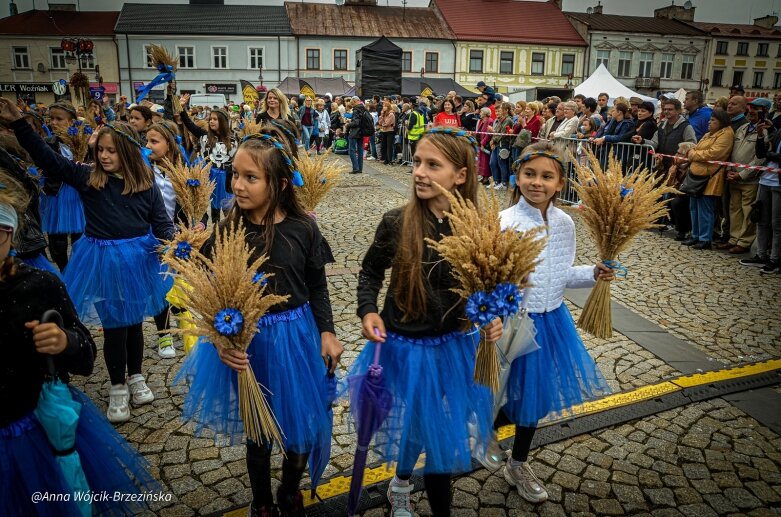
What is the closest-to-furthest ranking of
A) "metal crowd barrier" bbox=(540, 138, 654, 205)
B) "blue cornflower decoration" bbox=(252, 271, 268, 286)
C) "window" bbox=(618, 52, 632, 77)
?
"blue cornflower decoration" bbox=(252, 271, 268, 286), "metal crowd barrier" bbox=(540, 138, 654, 205), "window" bbox=(618, 52, 632, 77)

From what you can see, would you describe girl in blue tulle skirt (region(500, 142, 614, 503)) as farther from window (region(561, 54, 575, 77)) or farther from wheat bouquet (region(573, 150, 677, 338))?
window (region(561, 54, 575, 77))

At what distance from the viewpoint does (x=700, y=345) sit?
16.6 ft

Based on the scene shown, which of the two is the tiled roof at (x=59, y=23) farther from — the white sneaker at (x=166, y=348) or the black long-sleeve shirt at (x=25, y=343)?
the black long-sleeve shirt at (x=25, y=343)

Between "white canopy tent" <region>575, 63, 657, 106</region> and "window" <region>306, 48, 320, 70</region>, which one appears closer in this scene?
"white canopy tent" <region>575, 63, 657, 106</region>

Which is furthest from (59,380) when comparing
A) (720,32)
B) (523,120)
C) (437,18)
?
(720,32)

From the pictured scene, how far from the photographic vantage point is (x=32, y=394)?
213 cm

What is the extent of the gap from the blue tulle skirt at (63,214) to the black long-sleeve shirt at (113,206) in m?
2.68

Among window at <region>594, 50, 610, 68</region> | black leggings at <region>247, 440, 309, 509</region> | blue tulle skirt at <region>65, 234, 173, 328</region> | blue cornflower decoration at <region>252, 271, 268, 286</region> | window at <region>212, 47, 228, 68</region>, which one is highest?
window at <region>594, 50, 610, 68</region>

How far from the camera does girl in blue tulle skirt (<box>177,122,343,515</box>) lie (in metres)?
2.55

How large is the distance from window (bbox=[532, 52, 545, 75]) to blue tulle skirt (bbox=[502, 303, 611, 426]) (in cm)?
5283

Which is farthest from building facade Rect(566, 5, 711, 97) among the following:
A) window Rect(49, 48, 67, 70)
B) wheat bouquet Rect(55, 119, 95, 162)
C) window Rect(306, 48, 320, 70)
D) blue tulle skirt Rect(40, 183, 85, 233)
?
blue tulle skirt Rect(40, 183, 85, 233)

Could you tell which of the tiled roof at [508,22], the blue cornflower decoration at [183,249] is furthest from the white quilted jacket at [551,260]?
the tiled roof at [508,22]

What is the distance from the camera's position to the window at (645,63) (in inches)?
2063

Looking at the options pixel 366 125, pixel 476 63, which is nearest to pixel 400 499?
pixel 366 125
